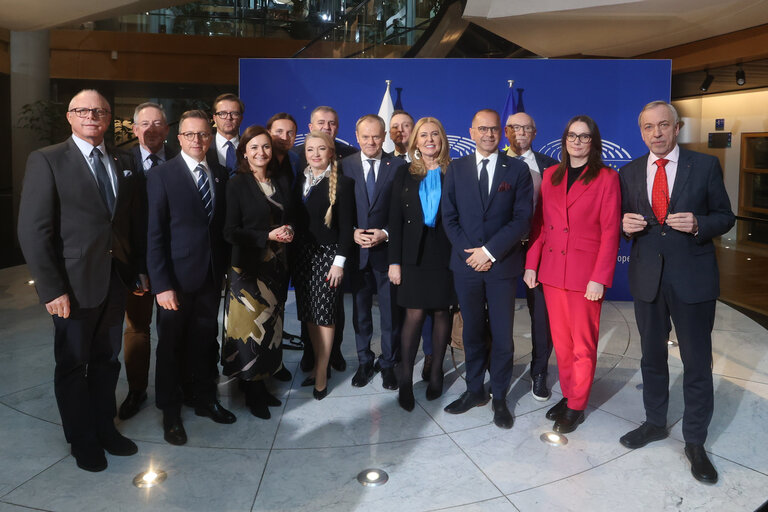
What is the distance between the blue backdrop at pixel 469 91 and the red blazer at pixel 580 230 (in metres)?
3.20

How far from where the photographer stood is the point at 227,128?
3.94m

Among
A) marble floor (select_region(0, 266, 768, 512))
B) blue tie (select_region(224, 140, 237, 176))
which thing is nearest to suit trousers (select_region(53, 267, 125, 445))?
marble floor (select_region(0, 266, 768, 512))

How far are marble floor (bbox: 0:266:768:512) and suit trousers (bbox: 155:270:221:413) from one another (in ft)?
0.69

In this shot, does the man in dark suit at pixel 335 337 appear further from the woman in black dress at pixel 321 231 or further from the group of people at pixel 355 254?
the woman in black dress at pixel 321 231

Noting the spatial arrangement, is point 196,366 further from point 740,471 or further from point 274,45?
point 274,45

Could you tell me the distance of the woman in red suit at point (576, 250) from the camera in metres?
3.11

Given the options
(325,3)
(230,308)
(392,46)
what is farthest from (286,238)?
(325,3)

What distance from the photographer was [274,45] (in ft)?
43.5

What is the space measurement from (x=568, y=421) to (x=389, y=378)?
1161 mm

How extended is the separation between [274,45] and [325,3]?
2938 mm

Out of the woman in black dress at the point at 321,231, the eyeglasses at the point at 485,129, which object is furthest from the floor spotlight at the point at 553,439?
the eyeglasses at the point at 485,129

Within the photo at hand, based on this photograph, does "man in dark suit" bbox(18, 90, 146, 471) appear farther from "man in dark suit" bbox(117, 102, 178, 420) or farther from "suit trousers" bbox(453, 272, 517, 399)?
"suit trousers" bbox(453, 272, 517, 399)

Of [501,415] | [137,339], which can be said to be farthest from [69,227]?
[501,415]

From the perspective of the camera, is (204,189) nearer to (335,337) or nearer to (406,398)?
(335,337)
